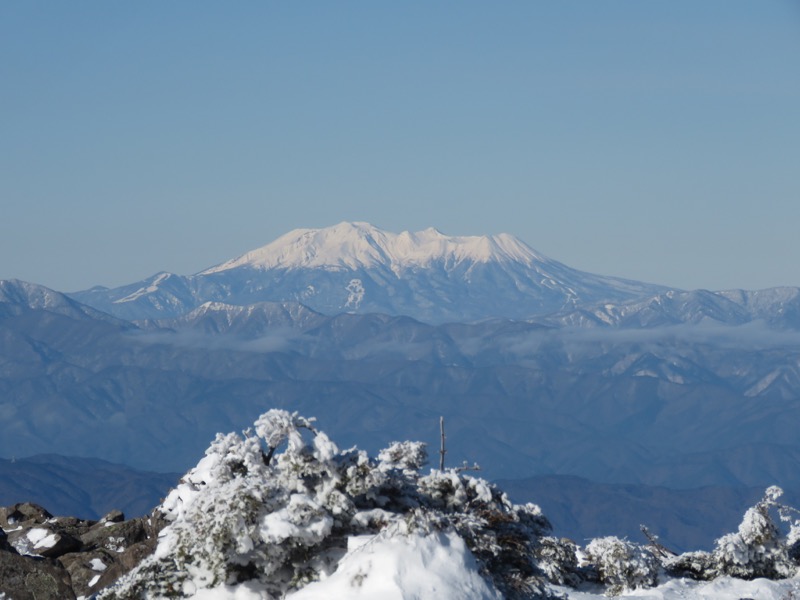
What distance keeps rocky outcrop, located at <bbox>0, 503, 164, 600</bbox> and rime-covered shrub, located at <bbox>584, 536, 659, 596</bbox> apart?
8095mm

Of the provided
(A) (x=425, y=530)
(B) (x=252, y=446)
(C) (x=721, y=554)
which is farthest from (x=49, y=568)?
(C) (x=721, y=554)

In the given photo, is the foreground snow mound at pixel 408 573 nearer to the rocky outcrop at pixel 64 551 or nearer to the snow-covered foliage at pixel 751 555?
the rocky outcrop at pixel 64 551

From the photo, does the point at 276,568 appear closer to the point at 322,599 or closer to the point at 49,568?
the point at 322,599

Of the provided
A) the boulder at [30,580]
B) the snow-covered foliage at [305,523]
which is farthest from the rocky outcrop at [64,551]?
the snow-covered foliage at [305,523]

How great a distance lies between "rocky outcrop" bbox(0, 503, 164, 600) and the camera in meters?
17.3

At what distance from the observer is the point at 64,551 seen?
25.1m

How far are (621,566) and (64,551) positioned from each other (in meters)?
10.8

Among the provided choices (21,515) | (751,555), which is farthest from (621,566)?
(21,515)

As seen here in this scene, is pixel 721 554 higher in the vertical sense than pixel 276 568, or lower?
lower

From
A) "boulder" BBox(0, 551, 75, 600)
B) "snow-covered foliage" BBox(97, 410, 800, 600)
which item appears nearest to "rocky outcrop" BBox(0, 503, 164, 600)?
"boulder" BBox(0, 551, 75, 600)

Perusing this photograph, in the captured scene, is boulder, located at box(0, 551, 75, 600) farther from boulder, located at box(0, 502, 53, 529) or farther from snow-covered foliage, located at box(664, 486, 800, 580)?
snow-covered foliage, located at box(664, 486, 800, 580)

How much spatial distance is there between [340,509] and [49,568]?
18.5 feet

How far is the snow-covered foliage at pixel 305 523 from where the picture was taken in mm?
13508

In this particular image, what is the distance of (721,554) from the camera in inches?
984
